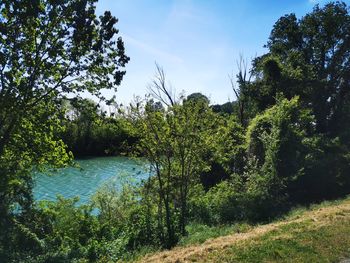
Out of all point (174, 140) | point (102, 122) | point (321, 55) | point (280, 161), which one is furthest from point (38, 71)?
point (321, 55)

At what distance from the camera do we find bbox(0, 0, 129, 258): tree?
32.2 feet

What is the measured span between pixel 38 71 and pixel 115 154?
23.9 ft

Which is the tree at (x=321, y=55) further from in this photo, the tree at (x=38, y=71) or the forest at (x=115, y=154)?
the tree at (x=38, y=71)

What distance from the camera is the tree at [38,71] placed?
32.2 feet

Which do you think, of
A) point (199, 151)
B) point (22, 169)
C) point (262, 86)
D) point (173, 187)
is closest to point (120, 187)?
point (173, 187)

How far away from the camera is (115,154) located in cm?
1725

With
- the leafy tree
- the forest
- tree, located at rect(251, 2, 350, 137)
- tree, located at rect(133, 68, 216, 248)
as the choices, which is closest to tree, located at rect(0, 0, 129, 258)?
the forest

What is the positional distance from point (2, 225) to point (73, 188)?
22.7 meters

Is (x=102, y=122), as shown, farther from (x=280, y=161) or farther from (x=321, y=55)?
(x=321, y=55)

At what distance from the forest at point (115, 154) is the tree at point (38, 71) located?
31 millimetres

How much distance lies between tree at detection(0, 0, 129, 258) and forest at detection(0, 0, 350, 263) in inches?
1.2

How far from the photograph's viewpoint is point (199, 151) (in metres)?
15.1

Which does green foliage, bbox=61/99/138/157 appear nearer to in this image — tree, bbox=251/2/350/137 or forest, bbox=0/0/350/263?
forest, bbox=0/0/350/263

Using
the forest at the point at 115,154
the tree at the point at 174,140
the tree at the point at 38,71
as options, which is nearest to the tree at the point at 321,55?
the forest at the point at 115,154
